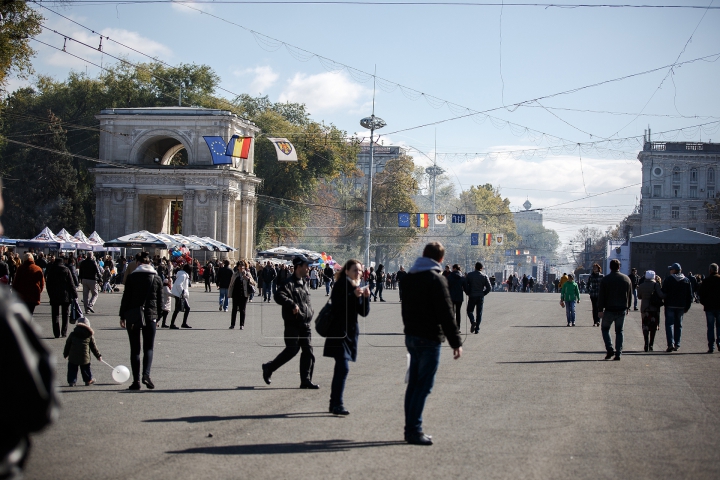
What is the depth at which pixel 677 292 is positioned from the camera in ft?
56.4

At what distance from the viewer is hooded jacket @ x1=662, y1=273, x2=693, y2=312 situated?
1714 cm

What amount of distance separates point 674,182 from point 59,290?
104783mm

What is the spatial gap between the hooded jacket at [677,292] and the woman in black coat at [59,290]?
40.7ft

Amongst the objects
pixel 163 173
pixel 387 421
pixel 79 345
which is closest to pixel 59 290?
pixel 79 345

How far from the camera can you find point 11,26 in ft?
79.8

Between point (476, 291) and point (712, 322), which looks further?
point (476, 291)

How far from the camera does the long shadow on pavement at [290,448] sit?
23.7 ft

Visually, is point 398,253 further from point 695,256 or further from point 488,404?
point 488,404

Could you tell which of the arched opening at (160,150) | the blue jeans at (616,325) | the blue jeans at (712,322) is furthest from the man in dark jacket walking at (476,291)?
the arched opening at (160,150)

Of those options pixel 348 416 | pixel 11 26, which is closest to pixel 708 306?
pixel 348 416

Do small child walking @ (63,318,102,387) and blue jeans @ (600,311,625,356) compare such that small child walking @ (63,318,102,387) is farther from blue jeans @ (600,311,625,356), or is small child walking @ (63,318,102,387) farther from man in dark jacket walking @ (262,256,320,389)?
blue jeans @ (600,311,625,356)

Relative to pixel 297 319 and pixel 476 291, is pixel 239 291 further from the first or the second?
pixel 297 319

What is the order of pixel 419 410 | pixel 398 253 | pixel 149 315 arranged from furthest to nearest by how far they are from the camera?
pixel 398 253 → pixel 149 315 → pixel 419 410

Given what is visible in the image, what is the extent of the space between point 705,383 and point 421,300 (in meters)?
6.67
